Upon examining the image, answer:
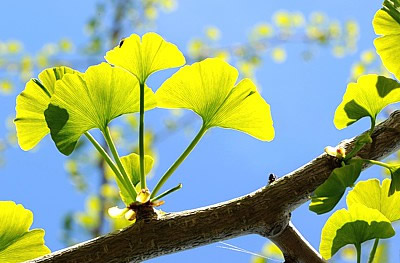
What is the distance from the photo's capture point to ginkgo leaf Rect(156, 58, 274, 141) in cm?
26

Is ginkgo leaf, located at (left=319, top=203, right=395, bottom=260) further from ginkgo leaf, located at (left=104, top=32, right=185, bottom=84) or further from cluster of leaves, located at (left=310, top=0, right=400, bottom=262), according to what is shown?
ginkgo leaf, located at (left=104, top=32, right=185, bottom=84)

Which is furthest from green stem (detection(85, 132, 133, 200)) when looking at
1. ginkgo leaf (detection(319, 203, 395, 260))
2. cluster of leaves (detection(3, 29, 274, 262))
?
ginkgo leaf (detection(319, 203, 395, 260))

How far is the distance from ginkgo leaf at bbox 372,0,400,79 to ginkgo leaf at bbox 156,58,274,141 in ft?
0.22

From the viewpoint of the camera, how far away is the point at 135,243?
240mm

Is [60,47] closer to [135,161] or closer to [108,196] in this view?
[108,196]

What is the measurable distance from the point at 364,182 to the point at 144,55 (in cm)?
13

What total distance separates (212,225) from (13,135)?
1626 mm

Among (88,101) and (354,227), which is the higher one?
(88,101)

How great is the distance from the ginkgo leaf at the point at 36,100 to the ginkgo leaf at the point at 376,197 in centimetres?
16

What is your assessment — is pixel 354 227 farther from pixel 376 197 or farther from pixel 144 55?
pixel 144 55

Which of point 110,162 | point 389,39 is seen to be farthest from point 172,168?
point 389,39

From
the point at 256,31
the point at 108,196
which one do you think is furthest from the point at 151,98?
the point at 256,31

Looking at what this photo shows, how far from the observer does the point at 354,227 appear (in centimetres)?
25

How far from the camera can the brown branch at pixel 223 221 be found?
24 centimetres
